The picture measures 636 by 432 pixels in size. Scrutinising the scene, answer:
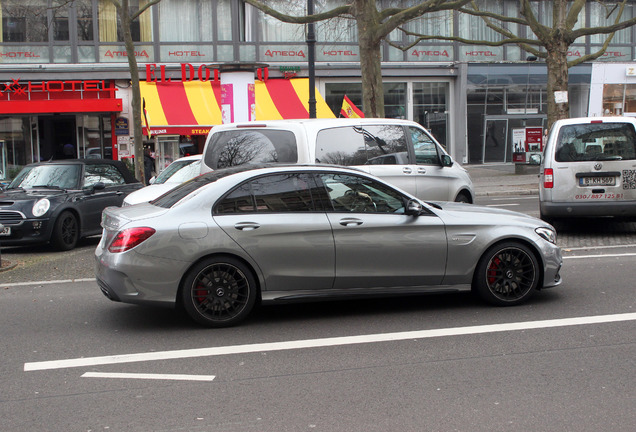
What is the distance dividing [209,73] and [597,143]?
19.9 m

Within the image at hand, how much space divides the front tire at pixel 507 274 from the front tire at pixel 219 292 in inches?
87.6

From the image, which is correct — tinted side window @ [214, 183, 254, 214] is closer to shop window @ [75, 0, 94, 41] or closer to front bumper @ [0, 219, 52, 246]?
front bumper @ [0, 219, 52, 246]

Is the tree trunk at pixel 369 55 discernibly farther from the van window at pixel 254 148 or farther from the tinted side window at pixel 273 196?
the tinted side window at pixel 273 196

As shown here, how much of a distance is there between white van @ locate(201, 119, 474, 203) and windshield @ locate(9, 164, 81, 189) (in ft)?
14.3

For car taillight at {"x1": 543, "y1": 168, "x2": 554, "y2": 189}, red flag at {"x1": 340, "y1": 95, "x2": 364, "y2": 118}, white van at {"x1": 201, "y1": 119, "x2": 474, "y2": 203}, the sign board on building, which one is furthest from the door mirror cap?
the sign board on building

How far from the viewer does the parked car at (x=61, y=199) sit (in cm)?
1203

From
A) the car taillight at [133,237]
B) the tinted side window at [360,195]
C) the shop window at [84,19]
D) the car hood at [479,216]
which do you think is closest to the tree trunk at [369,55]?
the car hood at [479,216]

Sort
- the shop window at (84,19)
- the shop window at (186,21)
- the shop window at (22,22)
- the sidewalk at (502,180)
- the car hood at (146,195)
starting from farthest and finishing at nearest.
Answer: the shop window at (186,21) → the shop window at (84,19) → the shop window at (22,22) → the sidewalk at (502,180) → the car hood at (146,195)

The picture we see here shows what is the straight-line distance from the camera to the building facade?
28.2 meters

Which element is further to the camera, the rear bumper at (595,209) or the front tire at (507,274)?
the rear bumper at (595,209)

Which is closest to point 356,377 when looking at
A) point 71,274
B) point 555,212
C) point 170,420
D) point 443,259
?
point 170,420

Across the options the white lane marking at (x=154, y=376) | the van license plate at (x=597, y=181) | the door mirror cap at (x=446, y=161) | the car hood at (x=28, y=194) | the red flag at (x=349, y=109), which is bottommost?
the white lane marking at (x=154, y=376)

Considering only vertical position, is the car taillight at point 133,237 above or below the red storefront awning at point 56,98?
below

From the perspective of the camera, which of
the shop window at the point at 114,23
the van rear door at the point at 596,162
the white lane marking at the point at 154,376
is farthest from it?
the shop window at the point at 114,23
